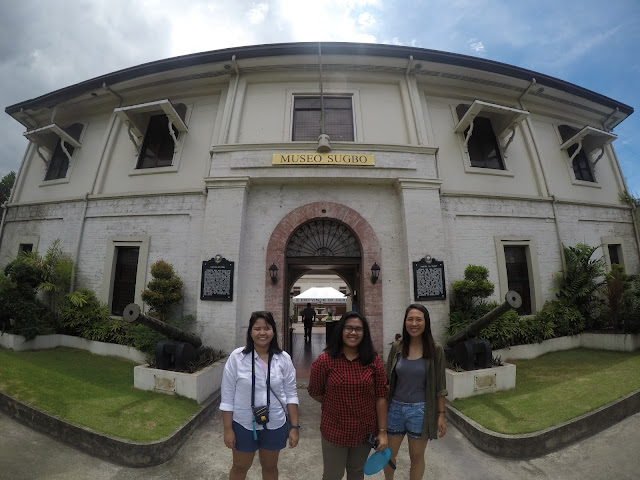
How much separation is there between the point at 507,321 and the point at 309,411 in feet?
17.2

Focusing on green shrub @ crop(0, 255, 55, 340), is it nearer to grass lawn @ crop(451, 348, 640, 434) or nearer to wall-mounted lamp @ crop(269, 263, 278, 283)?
wall-mounted lamp @ crop(269, 263, 278, 283)

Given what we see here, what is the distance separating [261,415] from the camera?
2268 mm

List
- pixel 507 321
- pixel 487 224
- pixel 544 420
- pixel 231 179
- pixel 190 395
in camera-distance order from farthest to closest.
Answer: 1. pixel 487 224
2. pixel 231 179
3. pixel 507 321
4. pixel 190 395
5. pixel 544 420

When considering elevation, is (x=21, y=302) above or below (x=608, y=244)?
below

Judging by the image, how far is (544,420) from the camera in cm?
389

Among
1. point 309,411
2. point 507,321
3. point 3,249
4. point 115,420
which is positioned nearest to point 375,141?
point 507,321

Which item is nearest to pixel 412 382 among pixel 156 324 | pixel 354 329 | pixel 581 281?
Result: pixel 354 329

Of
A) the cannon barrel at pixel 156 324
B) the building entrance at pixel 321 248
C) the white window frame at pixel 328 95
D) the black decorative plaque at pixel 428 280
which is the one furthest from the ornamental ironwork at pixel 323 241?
the cannon barrel at pixel 156 324

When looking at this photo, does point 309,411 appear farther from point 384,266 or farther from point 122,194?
point 122,194

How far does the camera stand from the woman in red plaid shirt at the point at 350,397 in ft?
7.29

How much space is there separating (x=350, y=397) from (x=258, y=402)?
2.61 ft

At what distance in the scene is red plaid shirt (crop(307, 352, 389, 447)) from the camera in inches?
87.2

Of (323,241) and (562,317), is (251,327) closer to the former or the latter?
(323,241)

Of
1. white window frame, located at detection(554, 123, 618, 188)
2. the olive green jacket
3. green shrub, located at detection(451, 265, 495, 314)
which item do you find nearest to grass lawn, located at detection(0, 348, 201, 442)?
the olive green jacket
